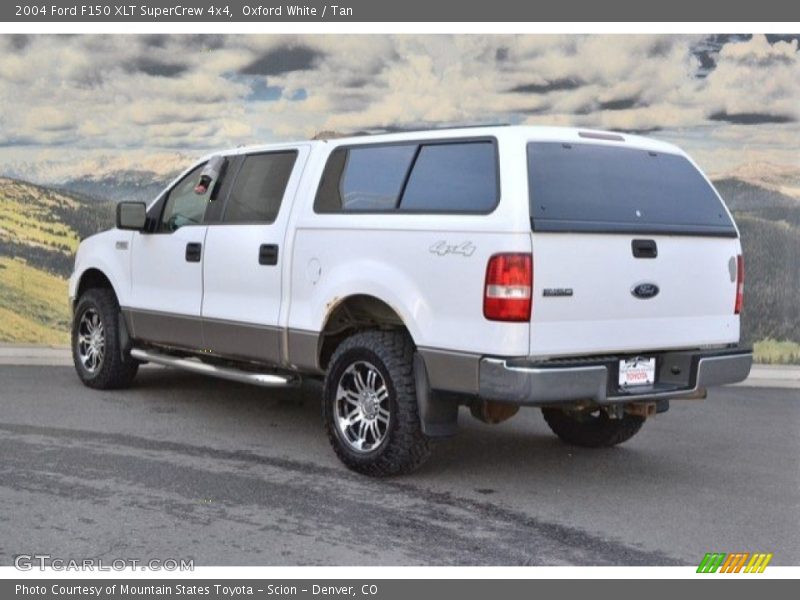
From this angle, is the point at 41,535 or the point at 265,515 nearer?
the point at 41,535

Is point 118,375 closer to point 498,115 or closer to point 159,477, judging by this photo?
point 159,477

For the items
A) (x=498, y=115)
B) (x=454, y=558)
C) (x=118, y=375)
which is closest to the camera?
(x=454, y=558)

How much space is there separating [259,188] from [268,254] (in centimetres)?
61

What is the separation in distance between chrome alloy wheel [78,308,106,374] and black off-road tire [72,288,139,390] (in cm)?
3

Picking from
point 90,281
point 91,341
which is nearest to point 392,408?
point 91,341

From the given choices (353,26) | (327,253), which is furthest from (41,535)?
(353,26)

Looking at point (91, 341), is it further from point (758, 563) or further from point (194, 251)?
point (758, 563)

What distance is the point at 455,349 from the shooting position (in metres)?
5.85

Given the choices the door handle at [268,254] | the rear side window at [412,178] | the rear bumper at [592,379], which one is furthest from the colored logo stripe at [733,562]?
the door handle at [268,254]

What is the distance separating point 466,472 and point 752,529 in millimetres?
1789

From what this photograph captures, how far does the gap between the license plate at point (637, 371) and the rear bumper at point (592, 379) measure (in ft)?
0.13

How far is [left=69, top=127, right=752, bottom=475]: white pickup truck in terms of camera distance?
5691mm

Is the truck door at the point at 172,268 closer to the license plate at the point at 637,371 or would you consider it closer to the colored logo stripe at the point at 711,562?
the license plate at the point at 637,371

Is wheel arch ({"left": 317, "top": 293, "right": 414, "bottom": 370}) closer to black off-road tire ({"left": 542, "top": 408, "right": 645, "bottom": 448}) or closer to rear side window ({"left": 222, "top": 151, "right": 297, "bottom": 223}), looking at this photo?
rear side window ({"left": 222, "top": 151, "right": 297, "bottom": 223})
